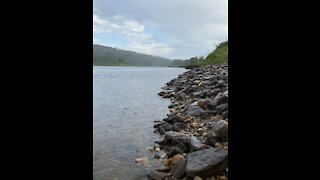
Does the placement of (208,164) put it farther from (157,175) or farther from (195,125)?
(195,125)

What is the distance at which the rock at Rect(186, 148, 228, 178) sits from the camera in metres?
3.23

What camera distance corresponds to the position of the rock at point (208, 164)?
323cm

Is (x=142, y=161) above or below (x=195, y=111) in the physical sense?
below

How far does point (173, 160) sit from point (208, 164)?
86cm

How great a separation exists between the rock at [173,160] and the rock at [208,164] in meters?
0.54

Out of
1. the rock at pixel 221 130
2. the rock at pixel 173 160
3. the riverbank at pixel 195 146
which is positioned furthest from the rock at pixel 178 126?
the rock at pixel 173 160

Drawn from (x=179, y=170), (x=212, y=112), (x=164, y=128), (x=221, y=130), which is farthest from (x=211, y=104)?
(x=179, y=170)

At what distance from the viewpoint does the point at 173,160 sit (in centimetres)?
402

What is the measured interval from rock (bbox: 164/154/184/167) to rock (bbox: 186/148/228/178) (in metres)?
0.54
